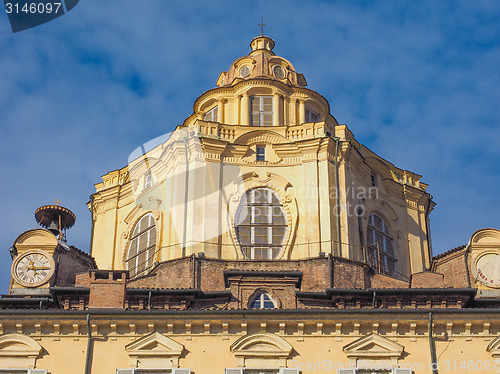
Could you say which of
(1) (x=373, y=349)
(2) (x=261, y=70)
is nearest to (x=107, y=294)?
(1) (x=373, y=349)

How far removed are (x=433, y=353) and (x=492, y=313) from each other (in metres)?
2.53

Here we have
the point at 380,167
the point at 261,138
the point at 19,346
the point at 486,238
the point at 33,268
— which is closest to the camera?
the point at 19,346

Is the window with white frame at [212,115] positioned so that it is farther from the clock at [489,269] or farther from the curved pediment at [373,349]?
the curved pediment at [373,349]

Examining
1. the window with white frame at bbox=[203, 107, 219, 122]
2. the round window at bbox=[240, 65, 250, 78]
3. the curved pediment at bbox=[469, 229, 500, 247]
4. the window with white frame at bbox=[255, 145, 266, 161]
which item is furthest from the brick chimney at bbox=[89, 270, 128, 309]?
the round window at bbox=[240, 65, 250, 78]

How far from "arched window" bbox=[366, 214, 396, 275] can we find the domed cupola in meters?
9.23

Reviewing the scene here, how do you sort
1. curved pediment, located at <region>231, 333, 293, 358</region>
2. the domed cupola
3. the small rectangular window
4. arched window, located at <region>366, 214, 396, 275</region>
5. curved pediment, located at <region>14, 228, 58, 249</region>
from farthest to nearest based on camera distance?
the domed cupola, the small rectangular window, arched window, located at <region>366, 214, 396, 275</region>, curved pediment, located at <region>14, 228, 58, 249</region>, curved pediment, located at <region>231, 333, 293, 358</region>

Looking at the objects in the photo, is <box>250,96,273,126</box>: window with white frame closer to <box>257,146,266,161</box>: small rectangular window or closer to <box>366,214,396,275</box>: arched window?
<box>257,146,266,161</box>: small rectangular window

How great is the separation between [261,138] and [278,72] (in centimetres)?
704

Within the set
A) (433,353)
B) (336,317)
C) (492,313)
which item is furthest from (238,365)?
(492,313)

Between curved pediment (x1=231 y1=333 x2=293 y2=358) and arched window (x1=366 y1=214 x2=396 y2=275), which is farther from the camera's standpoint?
arched window (x1=366 y1=214 x2=396 y2=275)

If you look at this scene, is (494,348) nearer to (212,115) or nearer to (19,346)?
(19,346)

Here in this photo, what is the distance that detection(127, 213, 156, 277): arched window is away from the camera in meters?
50.4

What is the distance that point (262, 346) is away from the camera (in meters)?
36.9

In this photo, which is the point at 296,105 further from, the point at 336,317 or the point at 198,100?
the point at 336,317
